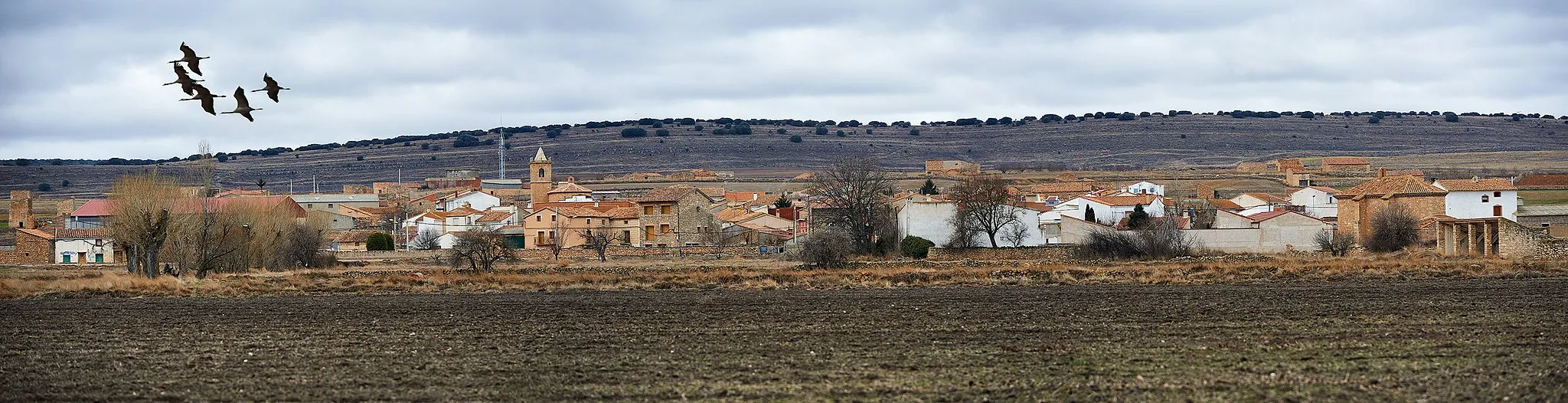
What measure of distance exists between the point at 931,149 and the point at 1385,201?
437 feet

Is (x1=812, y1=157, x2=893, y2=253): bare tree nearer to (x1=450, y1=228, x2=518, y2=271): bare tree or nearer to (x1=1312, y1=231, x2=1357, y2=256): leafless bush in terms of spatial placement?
(x1=450, y1=228, x2=518, y2=271): bare tree

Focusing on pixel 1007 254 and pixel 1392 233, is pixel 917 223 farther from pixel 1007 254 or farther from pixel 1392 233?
pixel 1392 233

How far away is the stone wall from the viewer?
45312 mm

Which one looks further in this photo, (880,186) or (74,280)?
(880,186)

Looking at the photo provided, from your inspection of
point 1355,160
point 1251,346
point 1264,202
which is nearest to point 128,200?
point 1251,346

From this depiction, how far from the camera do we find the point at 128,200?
120 feet

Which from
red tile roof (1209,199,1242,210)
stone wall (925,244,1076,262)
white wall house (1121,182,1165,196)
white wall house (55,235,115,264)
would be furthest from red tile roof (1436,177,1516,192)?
white wall house (55,235,115,264)

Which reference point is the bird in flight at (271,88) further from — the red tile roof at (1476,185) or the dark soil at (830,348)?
the red tile roof at (1476,185)

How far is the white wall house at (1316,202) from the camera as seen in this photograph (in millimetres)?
71469

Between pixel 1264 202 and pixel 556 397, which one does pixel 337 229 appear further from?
pixel 556 397

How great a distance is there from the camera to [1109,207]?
65.6m

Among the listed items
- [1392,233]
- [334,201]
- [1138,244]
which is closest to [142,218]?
[1138,244]

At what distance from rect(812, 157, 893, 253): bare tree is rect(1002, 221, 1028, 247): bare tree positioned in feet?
15.4

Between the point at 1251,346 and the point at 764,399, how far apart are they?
20.7ft
